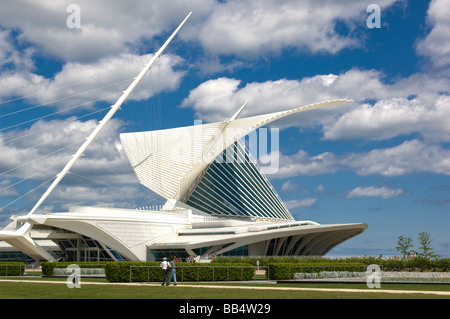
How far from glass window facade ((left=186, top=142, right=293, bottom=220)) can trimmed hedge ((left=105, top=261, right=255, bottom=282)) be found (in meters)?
33.8

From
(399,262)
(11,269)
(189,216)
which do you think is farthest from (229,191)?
(11,269)

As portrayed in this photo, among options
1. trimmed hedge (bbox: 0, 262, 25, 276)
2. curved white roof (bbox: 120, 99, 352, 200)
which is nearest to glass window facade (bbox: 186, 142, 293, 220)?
curved white roof (bbox: 120, 99, 352, 200)

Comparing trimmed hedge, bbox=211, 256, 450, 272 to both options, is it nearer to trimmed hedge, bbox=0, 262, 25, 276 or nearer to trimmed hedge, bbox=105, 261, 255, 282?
trimmed hedge, bbox=105, 261, 255, 282

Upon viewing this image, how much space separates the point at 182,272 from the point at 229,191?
36.6 meters

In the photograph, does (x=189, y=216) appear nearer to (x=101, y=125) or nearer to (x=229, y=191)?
(x=229, y=191)

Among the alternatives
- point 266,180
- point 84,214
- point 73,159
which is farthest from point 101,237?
point 266,180

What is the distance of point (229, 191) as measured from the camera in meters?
67.1

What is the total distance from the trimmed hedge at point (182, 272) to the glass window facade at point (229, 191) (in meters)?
33.8

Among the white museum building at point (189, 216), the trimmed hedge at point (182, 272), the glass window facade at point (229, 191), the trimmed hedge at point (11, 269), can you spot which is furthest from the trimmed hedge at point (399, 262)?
the glass window facade at point (229, 191)

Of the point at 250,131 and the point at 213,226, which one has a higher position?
the point at 250,131
